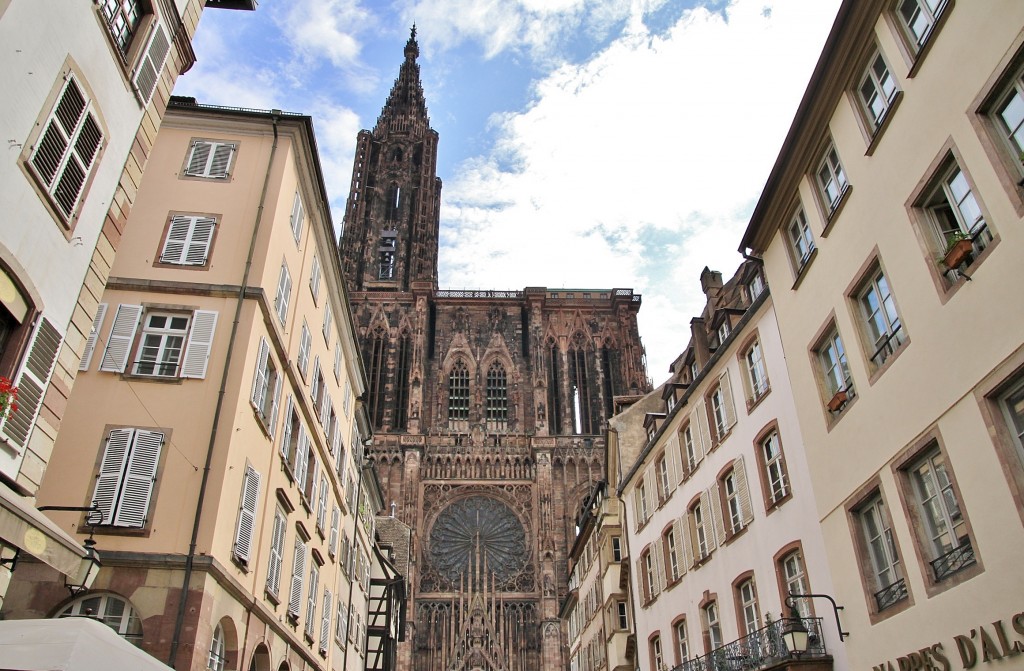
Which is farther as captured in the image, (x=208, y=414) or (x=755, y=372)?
(x=755, y=372)

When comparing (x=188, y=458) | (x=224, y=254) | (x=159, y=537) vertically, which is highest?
(x=224, y=254)

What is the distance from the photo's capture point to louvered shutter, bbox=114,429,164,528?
12.0 metres

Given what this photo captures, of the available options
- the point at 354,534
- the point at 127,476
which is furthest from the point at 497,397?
the point at 127,476

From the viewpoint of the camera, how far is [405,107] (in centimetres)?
7825

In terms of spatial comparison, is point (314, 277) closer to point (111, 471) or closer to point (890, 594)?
point (111, 471)

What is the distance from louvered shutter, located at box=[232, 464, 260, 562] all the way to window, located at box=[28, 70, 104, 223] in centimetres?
575

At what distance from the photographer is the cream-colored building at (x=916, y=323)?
27.6 feet

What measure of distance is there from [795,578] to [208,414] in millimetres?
10469

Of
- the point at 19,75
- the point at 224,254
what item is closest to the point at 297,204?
the point at 224,254

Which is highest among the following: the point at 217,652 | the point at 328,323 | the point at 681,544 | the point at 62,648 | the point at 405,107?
the point at 405,107

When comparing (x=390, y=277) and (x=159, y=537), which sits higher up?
(x=390, y=277)

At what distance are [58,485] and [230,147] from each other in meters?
7.36

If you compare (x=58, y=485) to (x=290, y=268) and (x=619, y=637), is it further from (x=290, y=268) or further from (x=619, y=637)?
(x=619, y=637)

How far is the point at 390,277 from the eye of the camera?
6550cm
